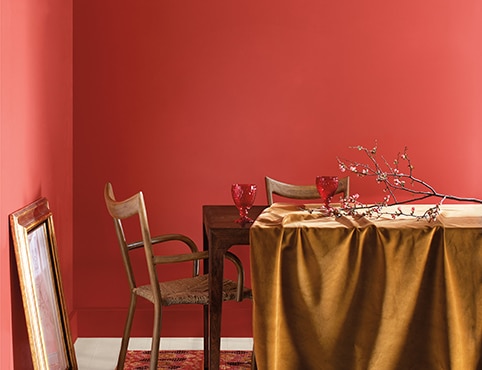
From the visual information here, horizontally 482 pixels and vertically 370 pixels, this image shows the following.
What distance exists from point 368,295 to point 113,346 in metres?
1.76

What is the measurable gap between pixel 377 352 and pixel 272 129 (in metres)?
1.68

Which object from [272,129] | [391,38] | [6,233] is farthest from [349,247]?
[391,38]

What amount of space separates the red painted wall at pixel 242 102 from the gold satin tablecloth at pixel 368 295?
55.6 inches

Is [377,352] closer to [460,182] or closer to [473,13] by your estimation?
[460,182]

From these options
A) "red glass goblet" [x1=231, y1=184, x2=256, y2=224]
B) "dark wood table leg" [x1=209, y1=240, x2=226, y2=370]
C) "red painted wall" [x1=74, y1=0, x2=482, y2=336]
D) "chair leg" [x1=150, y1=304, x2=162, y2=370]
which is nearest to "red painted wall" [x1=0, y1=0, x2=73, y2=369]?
"red painted wall" [x1=74, y1=0, x2=482, y2=336]

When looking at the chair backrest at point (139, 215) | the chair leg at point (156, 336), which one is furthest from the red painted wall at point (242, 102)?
the chair leg at point (156, 336)

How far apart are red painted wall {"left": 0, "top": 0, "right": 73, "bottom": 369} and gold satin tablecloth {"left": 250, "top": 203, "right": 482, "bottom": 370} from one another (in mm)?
876

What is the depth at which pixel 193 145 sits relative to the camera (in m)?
4.04

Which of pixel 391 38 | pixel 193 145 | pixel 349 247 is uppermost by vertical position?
pixel 391 38

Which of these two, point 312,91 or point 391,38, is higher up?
point 391,38

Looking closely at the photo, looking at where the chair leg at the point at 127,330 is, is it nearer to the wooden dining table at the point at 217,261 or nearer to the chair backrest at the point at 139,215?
the chair backrest at the point at 139,215

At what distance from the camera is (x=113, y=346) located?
3930mm

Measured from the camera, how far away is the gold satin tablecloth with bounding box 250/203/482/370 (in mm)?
2611

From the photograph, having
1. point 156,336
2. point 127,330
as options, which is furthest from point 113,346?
point 156,336
